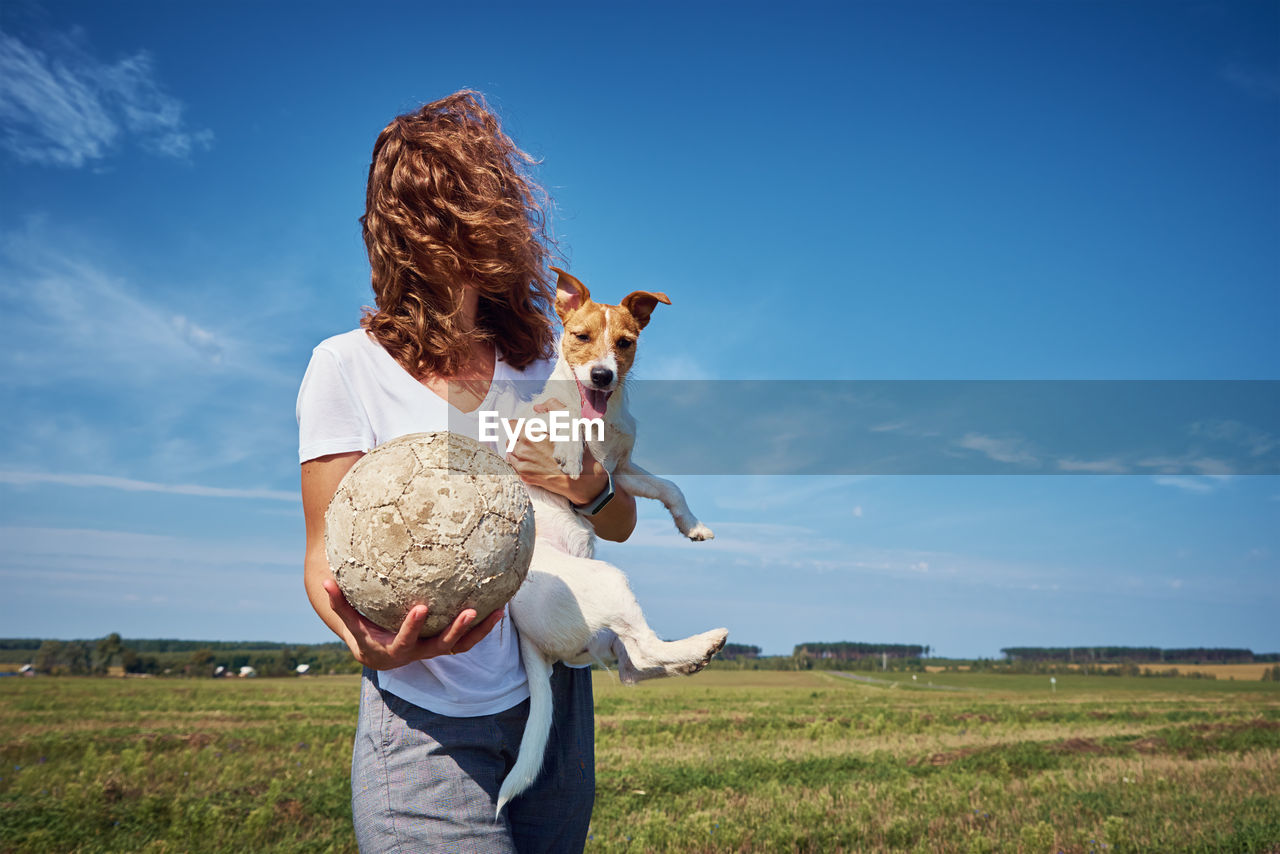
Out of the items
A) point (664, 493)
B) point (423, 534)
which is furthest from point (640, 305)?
point (423, 534)

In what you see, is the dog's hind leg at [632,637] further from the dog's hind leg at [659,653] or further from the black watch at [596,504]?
the black watch at [596,504]

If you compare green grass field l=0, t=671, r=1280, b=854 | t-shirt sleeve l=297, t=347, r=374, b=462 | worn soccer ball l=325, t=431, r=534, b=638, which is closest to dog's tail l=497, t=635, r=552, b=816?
worn soccer ball l=325, t=431, r=534, b=638

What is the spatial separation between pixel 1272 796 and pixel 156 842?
13268mm

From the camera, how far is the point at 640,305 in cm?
421

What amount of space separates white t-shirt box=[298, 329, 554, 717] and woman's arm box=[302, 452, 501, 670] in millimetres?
72

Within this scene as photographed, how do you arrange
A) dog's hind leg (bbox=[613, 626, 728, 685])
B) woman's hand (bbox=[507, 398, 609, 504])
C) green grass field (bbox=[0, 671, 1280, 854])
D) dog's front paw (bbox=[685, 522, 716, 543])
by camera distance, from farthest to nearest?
green grass field (bbox=[0, 671, 1280, 854]) < dog's front paw (bbox=[685, 522, 716, 543]) < woman's hand (bbox=[507, 398, 609, 504]) < dog's hind leg (bbox=[613, 626, 728, 685])

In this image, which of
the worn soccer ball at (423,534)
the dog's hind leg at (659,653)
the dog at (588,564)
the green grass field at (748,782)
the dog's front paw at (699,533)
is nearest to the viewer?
the worn soccer ball at (423,534)

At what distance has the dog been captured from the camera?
8.98 ft

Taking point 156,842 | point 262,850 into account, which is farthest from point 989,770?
point 156,842

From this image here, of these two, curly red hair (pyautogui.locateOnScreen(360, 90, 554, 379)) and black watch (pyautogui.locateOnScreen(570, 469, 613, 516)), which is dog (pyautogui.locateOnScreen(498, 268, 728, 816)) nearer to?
black watch (pyautogui.locateOnScreen(570, 469, 613, 516))

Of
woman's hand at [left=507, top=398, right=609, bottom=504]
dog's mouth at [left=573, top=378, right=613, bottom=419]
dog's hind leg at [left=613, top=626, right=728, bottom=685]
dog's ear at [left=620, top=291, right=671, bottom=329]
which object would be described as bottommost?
dog's hind leg at [left=613, top=626, right=728, bottom=685]

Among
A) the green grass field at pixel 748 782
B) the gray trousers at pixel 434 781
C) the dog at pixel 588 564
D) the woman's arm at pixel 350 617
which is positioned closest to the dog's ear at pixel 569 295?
the dog at pixel 588 564

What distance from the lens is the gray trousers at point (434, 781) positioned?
2.28 metres

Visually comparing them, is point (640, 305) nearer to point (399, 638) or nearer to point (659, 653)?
point (659, 653)
